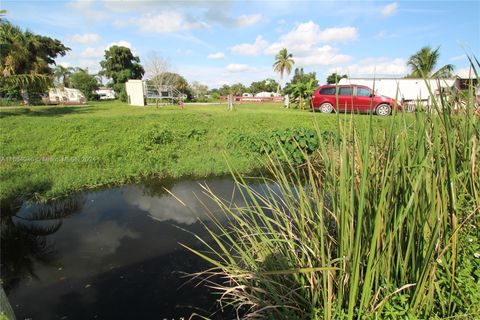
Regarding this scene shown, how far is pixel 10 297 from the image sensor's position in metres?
2.77

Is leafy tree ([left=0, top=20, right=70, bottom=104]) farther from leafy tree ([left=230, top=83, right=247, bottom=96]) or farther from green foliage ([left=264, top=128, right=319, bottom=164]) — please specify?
leafy tree ([left=230, top=83, right=247, bottom=96])

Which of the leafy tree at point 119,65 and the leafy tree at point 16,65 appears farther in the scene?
the leafy tree at point 119,65

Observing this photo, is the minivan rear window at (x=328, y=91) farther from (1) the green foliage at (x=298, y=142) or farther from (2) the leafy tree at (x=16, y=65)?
(2) the leafy tree at (x=16, y=65)

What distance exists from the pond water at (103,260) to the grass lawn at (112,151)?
81 cm

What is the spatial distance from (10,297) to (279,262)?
9.35 ft

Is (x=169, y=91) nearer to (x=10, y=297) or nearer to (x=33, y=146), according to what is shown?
(x=33, y=146)

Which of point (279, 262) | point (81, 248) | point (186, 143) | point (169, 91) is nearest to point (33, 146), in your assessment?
point (186, 143)

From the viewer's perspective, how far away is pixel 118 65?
34.1 meters

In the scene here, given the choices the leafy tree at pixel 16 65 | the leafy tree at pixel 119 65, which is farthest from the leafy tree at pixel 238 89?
the leafy tree at pixel 16 65

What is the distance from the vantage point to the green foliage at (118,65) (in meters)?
33.1

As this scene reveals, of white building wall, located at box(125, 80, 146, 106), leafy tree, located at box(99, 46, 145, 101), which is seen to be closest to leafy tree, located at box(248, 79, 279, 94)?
leafy tree, located at box(99, 46, 145, 101)

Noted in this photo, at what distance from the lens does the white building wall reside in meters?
19.4

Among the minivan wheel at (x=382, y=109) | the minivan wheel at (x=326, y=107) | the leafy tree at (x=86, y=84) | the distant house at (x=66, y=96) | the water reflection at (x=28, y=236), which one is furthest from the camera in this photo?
the leafy tree at (x=86, y=84)

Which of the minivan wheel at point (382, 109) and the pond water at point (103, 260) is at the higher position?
the minivan wheel at point (382, 109)
